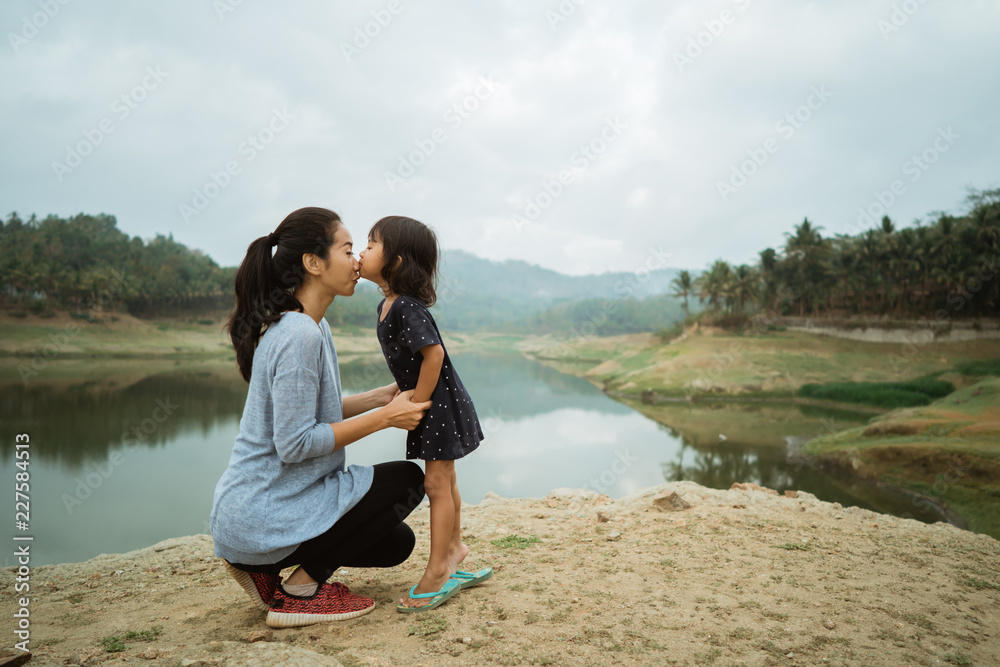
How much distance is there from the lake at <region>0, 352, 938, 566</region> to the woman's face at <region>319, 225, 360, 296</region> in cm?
713

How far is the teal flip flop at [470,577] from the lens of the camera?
2.67m

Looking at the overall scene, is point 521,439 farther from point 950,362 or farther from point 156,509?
→ point 950,362

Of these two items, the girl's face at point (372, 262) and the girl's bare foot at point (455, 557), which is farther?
the girl's bare foot at point (455, 557)

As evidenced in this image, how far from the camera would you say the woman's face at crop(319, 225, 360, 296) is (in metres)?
2.28

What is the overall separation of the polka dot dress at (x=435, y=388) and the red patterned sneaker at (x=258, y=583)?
2.40 ft

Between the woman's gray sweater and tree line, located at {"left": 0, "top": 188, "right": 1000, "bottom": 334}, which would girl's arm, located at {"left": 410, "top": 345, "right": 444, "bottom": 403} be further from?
tree line, located at {"left": 0, "top": 188, "right": 1000, "bottom": 334}

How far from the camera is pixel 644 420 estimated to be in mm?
22547

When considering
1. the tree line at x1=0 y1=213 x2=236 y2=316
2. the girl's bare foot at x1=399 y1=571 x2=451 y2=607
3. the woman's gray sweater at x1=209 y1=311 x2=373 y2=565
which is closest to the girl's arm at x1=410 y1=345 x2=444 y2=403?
the woman's gray sweater at x1=209 y1=311 x2=373 y2=565

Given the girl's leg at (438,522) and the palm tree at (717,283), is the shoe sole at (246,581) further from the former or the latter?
the palm tree at (717,283)

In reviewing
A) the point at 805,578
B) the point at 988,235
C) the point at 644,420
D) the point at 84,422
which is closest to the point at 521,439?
the point at 644,420

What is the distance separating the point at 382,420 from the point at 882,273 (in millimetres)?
42851

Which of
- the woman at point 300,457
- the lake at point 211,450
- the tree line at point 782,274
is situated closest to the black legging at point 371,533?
the woman at point 300,457

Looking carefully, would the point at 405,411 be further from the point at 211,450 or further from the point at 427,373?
the point at 211,450

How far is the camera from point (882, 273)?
119ft
